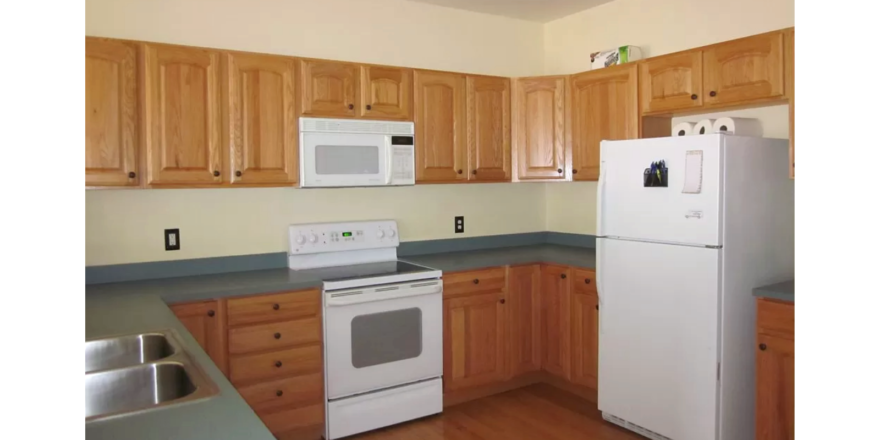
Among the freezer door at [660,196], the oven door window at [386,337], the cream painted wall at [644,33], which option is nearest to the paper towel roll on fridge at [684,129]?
the cream painted wall at [644,33]

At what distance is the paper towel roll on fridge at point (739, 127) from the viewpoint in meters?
3.25

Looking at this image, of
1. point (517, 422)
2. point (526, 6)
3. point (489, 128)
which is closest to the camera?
point (517, 422)

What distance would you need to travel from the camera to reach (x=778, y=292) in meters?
2.82

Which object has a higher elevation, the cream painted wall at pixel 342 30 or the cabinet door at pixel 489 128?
the cream painted wall at pixel 342 30

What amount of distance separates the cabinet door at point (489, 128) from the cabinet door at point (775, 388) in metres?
1.93

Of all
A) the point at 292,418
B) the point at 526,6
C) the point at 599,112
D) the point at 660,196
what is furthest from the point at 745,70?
the point at 292,418

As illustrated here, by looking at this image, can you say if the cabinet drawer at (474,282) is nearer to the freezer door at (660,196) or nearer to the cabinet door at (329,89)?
the freezer door at (660,196)

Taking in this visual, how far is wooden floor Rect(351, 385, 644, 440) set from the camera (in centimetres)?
339

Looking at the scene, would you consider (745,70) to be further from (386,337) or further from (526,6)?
(386,337)

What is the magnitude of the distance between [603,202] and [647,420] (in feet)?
3.76

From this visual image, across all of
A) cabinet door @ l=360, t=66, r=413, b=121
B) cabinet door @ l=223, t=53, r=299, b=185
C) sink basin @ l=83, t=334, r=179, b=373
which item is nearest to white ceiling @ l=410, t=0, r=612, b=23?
cabinet door @ l=360, t=66, r=413, b=121

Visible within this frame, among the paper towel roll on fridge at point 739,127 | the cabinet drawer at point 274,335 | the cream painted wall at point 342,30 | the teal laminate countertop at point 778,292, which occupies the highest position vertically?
the cream painted wall at point 342,30

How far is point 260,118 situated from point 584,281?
2.06 meters

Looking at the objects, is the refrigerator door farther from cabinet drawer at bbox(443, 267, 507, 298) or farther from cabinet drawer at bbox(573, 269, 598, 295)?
cabinet drawer at bbox(443, 267, 507, 298)
